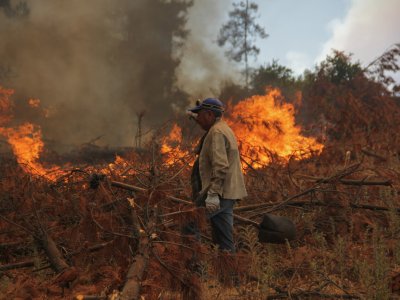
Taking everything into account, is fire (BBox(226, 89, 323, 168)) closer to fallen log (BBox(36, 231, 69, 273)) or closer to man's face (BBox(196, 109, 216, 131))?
man's face (BBox(196, 109, 216, 131))

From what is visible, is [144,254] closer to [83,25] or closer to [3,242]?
[3,242]

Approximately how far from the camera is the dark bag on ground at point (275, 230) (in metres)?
4.95

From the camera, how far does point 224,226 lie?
14.9 ft

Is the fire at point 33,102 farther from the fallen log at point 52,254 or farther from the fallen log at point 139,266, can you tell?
the fallen log at point 139,266

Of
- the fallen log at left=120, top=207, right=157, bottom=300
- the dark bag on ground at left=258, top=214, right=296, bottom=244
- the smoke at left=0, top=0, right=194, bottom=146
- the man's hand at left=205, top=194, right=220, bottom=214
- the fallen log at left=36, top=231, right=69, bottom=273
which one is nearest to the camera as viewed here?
the fallen log at left=120, top=207, right=157, bottom=300

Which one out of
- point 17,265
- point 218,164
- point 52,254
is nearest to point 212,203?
point 218,164

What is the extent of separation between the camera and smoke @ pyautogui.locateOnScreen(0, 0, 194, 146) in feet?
60.3

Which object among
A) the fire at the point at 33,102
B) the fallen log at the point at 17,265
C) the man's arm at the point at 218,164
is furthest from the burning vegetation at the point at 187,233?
the fire at the point at 33,102

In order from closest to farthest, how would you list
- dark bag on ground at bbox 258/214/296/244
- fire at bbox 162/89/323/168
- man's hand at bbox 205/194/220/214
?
man's hand at bbox 205/194/220/214 → dark bag on ground at bbox 258/214/296/244 → fire at bbox 162/89/323/168

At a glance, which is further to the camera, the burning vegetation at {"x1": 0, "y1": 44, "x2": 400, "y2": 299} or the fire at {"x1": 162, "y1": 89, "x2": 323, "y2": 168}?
the fire at {"x1": 162, "y1": 89, "x2": 323, "y2": 168}

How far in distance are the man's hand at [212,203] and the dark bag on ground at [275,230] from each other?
92cm

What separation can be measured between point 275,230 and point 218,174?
1.13 meters

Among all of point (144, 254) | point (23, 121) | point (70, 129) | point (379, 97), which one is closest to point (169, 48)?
point (70, 129)

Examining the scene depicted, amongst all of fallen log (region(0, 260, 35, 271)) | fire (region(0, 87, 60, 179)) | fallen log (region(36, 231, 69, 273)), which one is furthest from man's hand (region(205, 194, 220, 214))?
fire (region(0, 87, 60, 179))
